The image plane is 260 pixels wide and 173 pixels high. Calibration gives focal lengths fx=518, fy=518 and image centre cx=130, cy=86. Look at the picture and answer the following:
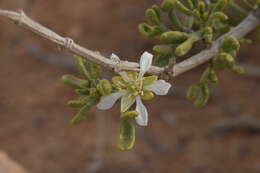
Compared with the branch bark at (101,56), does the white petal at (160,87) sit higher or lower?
lower

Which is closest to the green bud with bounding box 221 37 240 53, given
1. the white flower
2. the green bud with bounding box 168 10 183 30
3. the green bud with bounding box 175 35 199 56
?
the green bud with bounding box 175 35 199 56

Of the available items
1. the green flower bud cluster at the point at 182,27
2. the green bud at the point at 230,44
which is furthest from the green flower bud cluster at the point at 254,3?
the green bud at the point at 230,44

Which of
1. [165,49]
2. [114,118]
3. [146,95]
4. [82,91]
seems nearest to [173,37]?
[165,49]

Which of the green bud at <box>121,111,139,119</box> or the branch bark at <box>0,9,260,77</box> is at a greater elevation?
the branch bark at <box>0,9,260,77</box>

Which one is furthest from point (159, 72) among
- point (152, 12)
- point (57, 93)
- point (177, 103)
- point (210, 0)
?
point (57, 93)

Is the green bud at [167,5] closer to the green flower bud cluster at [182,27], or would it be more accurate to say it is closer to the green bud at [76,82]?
the green flower bud cluster at [182,27]

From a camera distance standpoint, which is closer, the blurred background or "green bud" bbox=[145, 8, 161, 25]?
"green bud" bbox=[145, 8, 161, 25]

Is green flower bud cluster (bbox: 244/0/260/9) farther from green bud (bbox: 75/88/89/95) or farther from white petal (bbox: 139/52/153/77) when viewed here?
green bud (bbox: 75/88/89/95)
